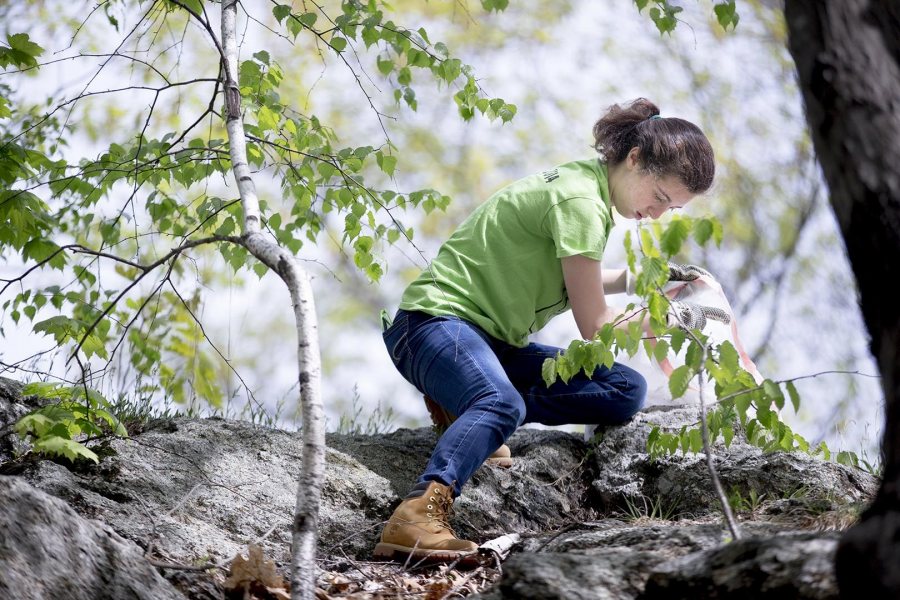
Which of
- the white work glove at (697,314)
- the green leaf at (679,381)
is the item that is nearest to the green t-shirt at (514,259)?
the white work glove at (697,314)

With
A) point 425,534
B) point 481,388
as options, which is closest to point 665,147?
point 481,388

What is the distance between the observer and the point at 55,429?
236 centimetres

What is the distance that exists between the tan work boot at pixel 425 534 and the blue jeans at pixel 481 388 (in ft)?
0.27

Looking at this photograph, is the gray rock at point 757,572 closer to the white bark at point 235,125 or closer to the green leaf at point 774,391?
the green leaf at point 774,391

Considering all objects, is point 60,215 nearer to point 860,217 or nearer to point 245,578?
point 245,578

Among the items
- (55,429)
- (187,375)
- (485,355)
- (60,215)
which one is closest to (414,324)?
(485,355)

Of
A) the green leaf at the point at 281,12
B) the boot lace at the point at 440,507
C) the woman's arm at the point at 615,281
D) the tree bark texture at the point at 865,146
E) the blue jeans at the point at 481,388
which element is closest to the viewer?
the tree bark texture at the point at 865,146

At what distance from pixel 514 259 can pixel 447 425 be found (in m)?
0.75

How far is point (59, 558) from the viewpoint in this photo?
6.06ft

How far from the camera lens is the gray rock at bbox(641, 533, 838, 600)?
A: 146cm

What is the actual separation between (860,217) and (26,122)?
3.08m

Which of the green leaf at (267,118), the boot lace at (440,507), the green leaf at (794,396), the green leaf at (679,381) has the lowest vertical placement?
the boot lace at (440,507)

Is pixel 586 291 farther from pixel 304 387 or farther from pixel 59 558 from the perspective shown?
pixel 59 558

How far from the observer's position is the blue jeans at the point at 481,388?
2.88 meters
